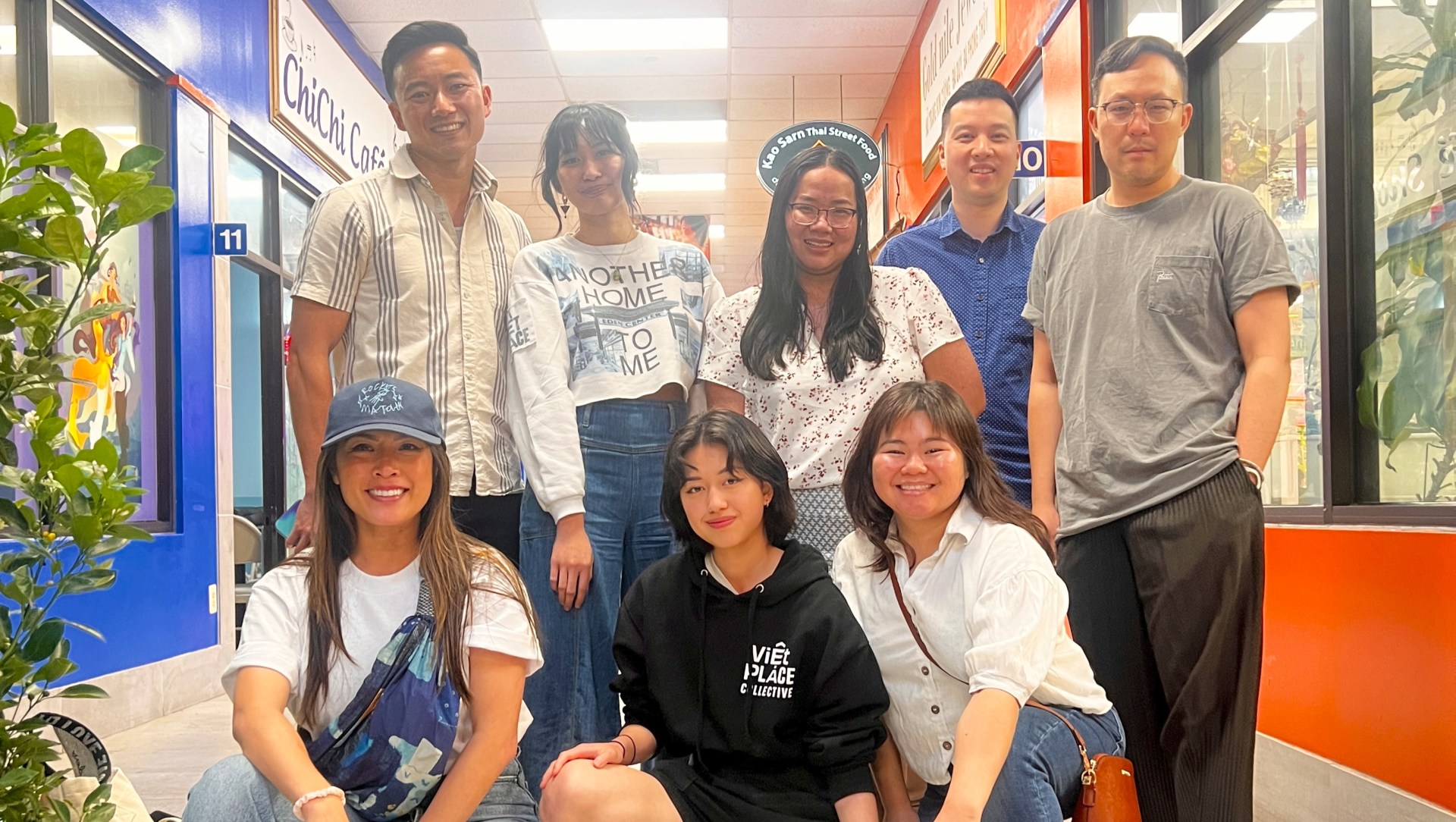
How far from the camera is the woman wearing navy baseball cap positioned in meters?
1.81

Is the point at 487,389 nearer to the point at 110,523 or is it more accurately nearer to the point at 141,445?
the point at 110,523

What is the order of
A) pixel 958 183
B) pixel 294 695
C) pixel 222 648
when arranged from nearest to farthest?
pixel 294 695
pixel 958 183
pixel 222 648

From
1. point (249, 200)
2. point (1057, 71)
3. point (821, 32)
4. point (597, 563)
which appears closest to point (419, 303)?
point (597, 563)

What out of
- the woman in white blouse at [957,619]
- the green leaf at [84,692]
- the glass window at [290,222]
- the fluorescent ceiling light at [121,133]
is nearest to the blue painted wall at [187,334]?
the fluorescent ceiling light at [121,133]

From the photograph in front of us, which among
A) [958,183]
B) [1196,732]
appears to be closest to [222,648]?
[958,183]

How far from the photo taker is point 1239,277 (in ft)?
6.95

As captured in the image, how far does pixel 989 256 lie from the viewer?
2707mm

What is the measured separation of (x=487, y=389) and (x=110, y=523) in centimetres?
97

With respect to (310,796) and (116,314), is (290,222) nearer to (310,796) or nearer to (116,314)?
(116,314)

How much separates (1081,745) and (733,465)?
28.0 inches

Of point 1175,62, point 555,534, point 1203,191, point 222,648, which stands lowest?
point 222,648

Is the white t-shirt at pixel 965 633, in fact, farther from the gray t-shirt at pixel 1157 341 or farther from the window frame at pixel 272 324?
the window frame at pixel 272 324

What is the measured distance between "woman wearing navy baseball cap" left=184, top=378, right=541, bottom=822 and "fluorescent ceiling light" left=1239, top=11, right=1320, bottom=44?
248 cm

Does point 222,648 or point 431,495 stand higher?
point 431,495
